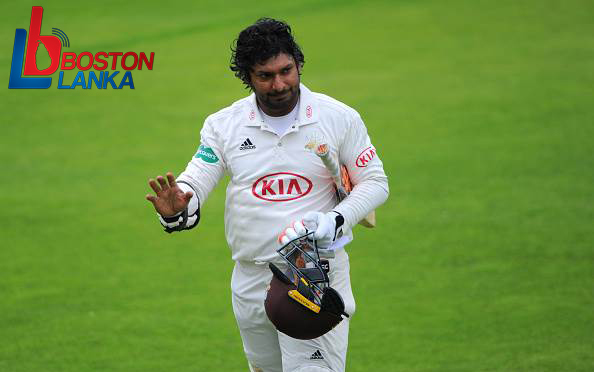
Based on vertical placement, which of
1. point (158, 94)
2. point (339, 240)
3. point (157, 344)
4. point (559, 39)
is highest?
point (559, 39)

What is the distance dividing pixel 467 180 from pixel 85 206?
314cm

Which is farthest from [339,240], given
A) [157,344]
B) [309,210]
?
[157,344]

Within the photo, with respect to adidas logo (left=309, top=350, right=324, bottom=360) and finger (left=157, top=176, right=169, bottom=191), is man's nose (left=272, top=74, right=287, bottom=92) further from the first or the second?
adidas logo (left=309, top=350, right=324, bottom=360)

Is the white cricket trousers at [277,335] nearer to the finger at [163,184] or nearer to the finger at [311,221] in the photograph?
the finger at [311,221]

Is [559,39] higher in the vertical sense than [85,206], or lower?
higher

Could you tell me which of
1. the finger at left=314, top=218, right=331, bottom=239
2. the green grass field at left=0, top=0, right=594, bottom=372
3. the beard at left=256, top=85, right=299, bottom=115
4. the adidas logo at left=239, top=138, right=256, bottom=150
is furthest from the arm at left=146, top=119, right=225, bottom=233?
the green grass field at left=0, top=0, right=594, bottom=372

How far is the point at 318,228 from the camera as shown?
3451mm

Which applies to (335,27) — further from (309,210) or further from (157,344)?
(309,210)

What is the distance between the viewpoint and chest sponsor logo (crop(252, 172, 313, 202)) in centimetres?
371

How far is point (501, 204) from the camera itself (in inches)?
293

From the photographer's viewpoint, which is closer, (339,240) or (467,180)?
(339,240)

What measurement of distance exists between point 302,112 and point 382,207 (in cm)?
395

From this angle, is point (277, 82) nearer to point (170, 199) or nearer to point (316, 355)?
point (170, 199)

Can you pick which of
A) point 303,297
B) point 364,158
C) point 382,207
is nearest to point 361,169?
point 364,158
